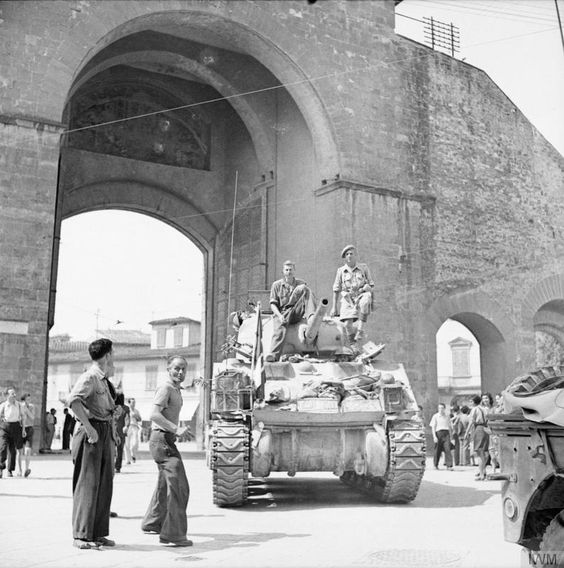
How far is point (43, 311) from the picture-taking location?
15164 mm

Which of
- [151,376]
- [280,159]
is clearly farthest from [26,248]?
[151,376]

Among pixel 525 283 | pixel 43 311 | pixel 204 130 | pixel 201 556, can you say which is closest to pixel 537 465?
pixel 201 556

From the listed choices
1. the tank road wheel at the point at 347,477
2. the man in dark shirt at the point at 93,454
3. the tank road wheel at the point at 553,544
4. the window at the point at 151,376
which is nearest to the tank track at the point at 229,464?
the man in dark shirt at the point at 93,454

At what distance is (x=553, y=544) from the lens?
12.3 feet

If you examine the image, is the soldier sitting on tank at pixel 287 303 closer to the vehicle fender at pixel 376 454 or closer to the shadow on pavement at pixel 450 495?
the vehicle fender at pixel 376 454

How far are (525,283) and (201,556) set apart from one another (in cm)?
1828

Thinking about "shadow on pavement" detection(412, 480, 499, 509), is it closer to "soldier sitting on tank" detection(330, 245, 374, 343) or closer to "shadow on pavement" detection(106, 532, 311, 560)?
"soldier sitting on tank" detection(330, 245, 374, 343)

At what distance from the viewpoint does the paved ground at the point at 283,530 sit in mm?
5285

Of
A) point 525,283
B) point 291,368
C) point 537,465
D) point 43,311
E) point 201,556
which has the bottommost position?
point 201,556

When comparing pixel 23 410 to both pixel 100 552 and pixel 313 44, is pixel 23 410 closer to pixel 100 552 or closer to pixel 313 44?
pixel 100 552

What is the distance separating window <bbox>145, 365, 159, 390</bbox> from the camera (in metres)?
45.1

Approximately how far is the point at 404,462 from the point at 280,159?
13618mm

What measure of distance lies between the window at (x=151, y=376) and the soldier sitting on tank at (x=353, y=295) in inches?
1373

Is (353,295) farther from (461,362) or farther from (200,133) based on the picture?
(461,362)
